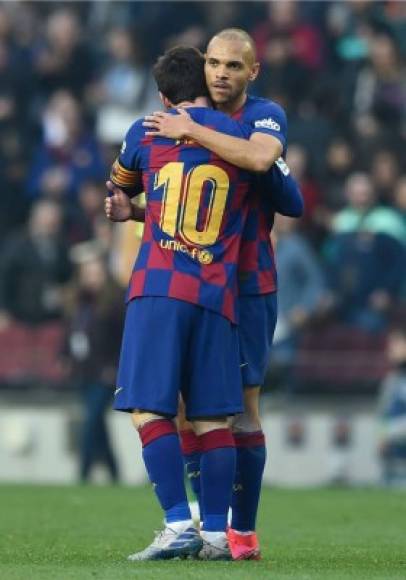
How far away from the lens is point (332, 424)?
1791 centimetres

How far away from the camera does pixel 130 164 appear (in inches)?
316

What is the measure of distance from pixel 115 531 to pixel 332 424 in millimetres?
7615

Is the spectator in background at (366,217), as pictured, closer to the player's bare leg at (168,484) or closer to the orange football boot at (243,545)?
the orange football boot at (243,545)

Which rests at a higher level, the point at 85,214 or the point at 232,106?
the point at 232,106

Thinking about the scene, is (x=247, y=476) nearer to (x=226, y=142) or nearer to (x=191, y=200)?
(x=191, y=200)

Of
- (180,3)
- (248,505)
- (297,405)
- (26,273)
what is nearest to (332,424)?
(297,405)

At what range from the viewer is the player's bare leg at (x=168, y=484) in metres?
7.78

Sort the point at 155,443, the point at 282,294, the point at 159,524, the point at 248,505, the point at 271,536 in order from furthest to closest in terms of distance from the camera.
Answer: the point at 282,294 → the point at 159,524 → the point at 271,536 → the point at 248,505 → the point at 155,443

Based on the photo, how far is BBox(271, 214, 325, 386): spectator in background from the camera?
57.9 ft

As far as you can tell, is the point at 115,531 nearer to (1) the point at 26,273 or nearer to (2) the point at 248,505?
(2) the point at 248,505

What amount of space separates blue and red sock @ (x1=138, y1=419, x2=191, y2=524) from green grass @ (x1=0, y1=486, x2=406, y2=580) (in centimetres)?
23

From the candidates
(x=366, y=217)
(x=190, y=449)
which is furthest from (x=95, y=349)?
(x=190, y=449)

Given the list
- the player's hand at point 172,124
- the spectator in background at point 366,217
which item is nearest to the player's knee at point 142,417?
Result: the player's hand at point 172,124

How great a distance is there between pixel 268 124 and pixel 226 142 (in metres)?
0.25
